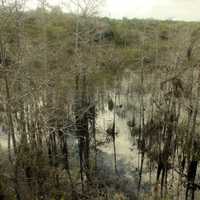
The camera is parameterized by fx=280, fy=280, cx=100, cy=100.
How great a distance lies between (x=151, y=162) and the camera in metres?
13.2

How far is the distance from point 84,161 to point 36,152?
2.90 m

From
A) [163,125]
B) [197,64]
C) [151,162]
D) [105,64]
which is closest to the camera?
[197,64]

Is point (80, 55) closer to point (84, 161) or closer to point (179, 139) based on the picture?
point (84, 161)

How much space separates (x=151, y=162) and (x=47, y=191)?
17.2ft

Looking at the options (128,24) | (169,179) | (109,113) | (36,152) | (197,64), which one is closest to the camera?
(197,64)

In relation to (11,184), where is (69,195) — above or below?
below

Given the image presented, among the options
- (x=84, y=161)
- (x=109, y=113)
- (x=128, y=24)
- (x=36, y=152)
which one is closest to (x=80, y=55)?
(x=36, y=152)

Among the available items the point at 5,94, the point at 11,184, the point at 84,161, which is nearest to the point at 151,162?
the point at 84,161

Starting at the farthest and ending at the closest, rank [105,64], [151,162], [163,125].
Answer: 1. [105,64]
2. [163,125]
3. [151,162]

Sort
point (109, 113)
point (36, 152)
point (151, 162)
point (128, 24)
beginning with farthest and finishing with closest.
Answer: point (128, 24), point (109, 113), point (151, 162), point (36, 152)

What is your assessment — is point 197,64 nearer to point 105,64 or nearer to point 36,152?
point 36,152

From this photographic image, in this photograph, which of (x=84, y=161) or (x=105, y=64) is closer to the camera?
(x=84, y=161)

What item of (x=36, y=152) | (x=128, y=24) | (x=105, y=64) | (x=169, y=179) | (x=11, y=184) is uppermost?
(x=128, y=24)

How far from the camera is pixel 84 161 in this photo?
41.0 ft
